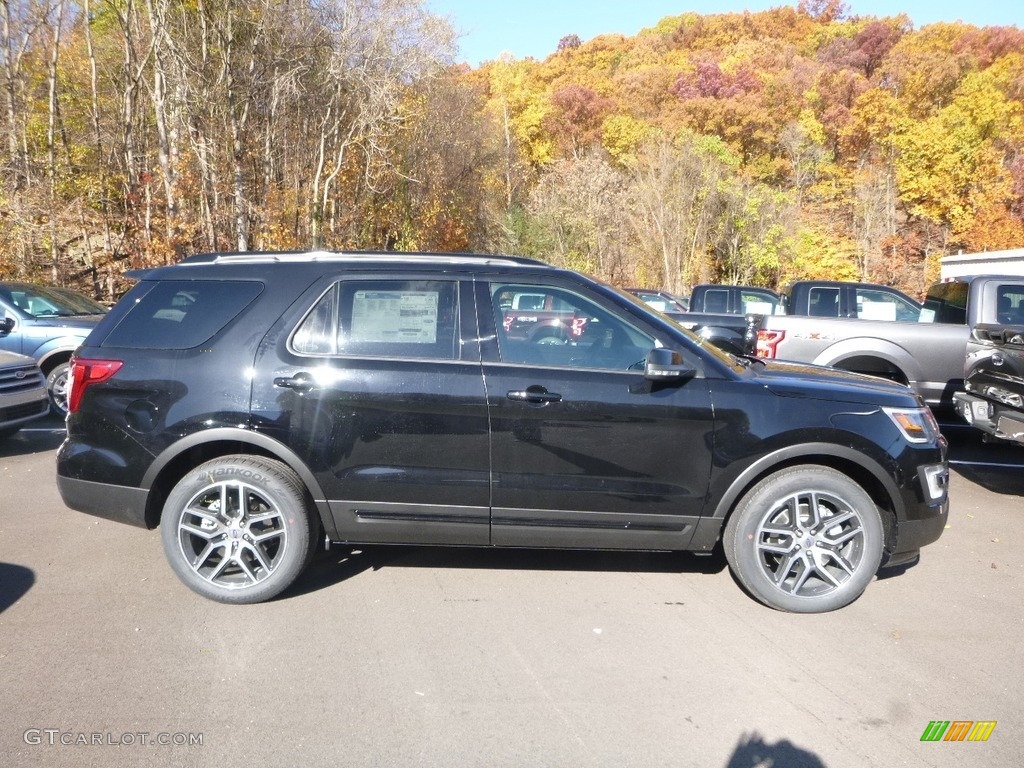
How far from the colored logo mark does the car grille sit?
829 centimetres

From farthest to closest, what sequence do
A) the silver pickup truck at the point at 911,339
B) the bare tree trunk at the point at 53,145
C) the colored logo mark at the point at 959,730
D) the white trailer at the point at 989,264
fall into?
1. the bare tree trunk at the point at 53,145
2. the white trailer at the point at 989,264
3. the silver pickup truck at the point at 911,339
4. the colored logo mark at the point at 959,730

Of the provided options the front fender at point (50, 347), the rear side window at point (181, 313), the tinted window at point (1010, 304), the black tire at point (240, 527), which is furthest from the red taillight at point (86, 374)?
the tinted window at point (1010, 304)

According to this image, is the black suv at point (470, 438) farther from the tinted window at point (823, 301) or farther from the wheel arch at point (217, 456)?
the tinted window at point (823, 301)

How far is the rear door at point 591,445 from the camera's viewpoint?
4227mm

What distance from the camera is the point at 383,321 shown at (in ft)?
14.5

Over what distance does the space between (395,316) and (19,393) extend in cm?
566

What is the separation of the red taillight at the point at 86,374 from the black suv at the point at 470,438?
0.01 metres

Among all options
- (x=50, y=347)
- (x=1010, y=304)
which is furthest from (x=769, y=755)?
(x=50, y=347)

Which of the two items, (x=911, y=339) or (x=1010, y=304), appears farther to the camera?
(x=911, y=339)

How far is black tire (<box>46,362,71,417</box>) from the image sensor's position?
31.7ft

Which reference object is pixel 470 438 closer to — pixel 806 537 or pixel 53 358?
pixel 806 537

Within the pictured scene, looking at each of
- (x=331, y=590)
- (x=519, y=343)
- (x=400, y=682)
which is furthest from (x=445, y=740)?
(x=519, y=343)

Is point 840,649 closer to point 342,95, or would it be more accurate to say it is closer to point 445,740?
point 445,740

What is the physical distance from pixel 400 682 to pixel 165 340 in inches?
92.7
